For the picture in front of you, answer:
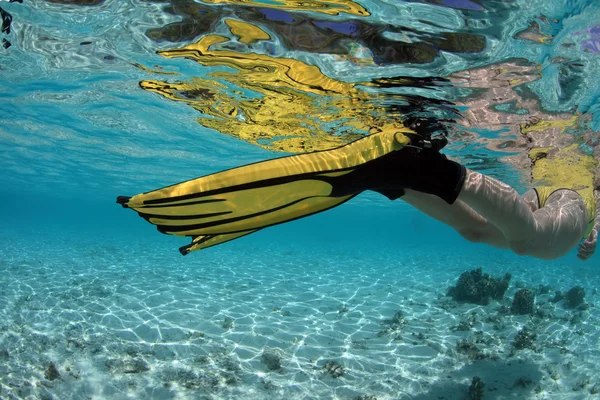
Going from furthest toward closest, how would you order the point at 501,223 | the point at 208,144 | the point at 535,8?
1. the point at 208,144
2. the point at 535,8
3. the point at 501,223

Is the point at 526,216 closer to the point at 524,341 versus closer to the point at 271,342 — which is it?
the point at 271,342

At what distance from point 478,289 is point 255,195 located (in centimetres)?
1402

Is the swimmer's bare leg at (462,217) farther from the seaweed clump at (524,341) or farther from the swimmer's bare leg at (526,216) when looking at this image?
the seaweed clump at (524,341)

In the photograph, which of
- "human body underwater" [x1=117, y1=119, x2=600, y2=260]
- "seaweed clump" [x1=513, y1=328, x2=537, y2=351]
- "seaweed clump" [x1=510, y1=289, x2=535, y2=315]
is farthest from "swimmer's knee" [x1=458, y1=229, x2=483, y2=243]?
"seaweed clump" [x1=510, y1=289, x2=535, y2=315]

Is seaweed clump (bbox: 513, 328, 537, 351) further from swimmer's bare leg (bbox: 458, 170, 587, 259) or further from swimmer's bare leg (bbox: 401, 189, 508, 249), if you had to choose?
swimmer's bare leg (bbox: 401, 189, 508, 249)

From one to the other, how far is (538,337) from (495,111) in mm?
7105

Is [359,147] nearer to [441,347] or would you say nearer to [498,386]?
[498,386]

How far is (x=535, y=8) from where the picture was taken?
4.95 meters

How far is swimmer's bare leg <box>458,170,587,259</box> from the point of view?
138 inches

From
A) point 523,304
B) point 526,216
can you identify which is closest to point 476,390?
point 526,216

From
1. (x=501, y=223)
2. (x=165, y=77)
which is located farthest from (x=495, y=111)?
(x=165, y=77)

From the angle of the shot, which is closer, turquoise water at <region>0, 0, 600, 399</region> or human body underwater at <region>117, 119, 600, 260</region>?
human body underwater at <region>117, 119, 600, 260</region>

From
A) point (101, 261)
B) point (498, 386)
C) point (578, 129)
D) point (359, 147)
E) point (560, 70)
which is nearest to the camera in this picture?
point (359, 147)

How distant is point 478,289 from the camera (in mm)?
13695
